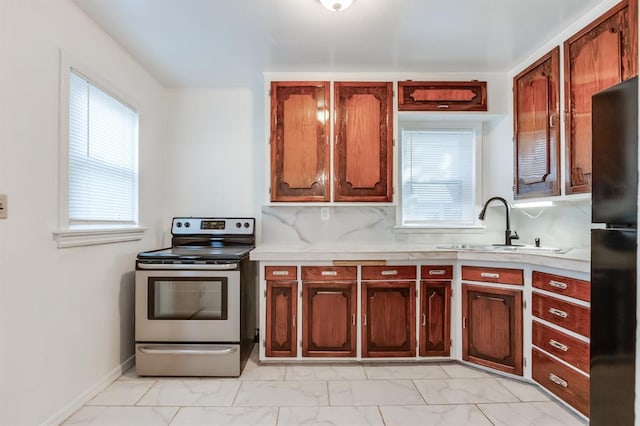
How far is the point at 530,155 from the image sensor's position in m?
2.66

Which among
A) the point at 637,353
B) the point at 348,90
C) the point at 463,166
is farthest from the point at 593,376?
the point at 348,90

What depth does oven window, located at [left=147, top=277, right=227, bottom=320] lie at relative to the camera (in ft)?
8.25

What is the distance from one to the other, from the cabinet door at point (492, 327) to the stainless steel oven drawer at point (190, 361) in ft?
5.40

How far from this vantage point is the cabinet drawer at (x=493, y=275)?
2.42 m

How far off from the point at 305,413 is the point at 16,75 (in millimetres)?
2207

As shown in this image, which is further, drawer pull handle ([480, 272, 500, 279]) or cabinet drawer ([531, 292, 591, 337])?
drawer pull handle ([480, 272, 500, 279])

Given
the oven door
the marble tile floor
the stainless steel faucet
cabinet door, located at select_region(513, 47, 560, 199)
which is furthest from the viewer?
the stainless steel faucet

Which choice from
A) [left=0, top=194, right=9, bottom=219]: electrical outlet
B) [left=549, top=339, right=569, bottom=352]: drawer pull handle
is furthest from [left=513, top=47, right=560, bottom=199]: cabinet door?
[left=0, top=194, right=9, bottom=219]: electrical outlet

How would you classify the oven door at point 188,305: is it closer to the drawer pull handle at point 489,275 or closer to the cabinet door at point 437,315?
the cabinet door at point 437,315

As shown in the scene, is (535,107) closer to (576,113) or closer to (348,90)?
(576,113)

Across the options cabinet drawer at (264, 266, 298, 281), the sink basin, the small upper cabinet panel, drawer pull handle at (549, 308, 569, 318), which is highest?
the small upper cabinet panel

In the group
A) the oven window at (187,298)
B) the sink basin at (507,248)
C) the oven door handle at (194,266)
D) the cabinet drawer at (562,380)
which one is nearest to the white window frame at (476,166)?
the sink basin at (507,248)

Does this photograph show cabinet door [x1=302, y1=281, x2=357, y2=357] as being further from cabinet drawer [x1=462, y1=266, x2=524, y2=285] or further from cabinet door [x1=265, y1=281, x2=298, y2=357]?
cabinet drawer [x1=462, y1=266, x2=524, y2=285]

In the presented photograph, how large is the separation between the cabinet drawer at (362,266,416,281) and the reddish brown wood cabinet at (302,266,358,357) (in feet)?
0.33
